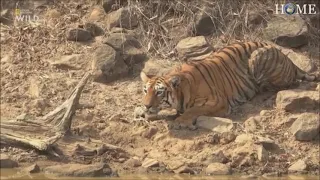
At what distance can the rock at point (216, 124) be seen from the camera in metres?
8.41

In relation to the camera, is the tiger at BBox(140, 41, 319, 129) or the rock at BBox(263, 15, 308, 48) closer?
the tiger at BBox(140, 41, 319, 129)

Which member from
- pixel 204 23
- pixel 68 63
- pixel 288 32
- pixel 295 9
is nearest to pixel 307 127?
pixel 288 32

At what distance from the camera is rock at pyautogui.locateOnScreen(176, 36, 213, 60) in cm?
1008

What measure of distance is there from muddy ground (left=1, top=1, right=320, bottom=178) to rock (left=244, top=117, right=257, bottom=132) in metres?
0.05

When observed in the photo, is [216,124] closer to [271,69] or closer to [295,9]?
[271,69]

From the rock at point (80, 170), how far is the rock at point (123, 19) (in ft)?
12.0

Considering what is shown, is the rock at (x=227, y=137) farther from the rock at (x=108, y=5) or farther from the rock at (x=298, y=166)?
the rock at (x=108, y=5)

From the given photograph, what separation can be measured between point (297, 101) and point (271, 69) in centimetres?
86

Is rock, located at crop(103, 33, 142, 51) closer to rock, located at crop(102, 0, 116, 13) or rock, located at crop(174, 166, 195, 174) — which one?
rock, located at crop(102, 0, 116, 13)

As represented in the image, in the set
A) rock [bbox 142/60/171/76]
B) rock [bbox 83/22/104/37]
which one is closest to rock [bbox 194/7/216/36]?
rock [bbox 142/60/171/76]

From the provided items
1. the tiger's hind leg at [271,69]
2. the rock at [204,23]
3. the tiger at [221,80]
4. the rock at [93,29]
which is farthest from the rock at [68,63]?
the tiger's hind leg at [271,69]

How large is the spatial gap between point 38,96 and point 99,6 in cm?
241

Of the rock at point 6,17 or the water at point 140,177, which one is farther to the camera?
the rock at point 6,17

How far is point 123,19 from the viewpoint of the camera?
10648mm
